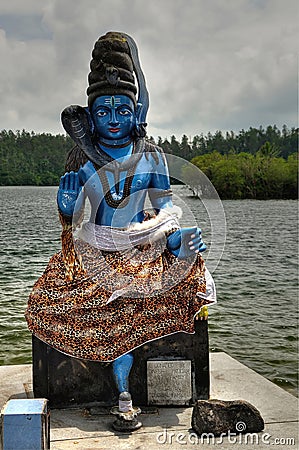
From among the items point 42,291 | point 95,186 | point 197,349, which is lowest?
point 197,349

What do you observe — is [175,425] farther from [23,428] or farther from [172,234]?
[23,428]

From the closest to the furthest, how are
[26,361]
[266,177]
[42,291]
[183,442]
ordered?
[183,442], [42,291], [26,361], [266,177]

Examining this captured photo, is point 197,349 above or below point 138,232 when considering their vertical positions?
below

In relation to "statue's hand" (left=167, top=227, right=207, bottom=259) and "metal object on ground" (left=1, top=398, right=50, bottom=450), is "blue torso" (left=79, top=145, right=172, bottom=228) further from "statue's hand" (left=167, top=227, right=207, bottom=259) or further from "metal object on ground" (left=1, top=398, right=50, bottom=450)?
"metal object on ground" (left=1, top=398, right=50, bottom=450)

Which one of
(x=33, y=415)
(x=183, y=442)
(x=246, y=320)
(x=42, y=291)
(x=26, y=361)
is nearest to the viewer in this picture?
(x=33, y=415)

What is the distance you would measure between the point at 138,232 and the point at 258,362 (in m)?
3.50

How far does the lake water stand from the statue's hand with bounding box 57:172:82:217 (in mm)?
737

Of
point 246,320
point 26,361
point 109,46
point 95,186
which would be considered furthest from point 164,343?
point 246,320

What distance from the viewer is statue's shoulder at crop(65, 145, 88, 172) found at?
15.7 feet

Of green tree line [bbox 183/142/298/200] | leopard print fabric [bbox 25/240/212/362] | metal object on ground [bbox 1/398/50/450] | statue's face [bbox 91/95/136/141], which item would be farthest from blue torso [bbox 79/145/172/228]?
A: green tree line [bbox 183/142/298/200]

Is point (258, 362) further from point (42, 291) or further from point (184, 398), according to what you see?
point (42, 291)

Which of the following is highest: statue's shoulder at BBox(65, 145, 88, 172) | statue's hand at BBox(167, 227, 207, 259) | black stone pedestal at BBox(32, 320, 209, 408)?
statue's shoulder at BBox(65, 145, 88, 172)

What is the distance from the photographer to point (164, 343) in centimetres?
466

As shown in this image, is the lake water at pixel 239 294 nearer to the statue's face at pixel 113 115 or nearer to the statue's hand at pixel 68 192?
the statue's face at pixel 113 115
